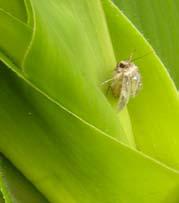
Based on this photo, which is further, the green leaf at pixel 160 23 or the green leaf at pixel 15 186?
the green leaf at pixel 160 23

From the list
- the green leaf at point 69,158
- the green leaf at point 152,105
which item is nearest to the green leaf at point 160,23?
the green leaf at point 152,105

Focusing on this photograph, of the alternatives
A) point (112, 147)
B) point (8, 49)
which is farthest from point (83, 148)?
point (8, 49)

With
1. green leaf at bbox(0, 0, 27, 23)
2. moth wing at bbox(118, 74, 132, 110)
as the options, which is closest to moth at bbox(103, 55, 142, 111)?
moth wing at bbox(118, 74, 132, 110)

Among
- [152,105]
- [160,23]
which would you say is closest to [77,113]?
[152,105]

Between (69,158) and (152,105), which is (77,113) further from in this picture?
(152,105)

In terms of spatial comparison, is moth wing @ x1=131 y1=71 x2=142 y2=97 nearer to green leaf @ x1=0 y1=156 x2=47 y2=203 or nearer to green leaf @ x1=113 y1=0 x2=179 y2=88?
green leaf @ x1=0 y1=156 x2=47 y2=203

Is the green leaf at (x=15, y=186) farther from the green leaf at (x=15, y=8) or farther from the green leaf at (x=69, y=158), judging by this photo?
the green leaf at (x=15, y=8)

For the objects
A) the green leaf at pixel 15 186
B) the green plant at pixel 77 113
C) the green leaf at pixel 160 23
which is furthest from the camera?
the green leaf at pixel 160 23
